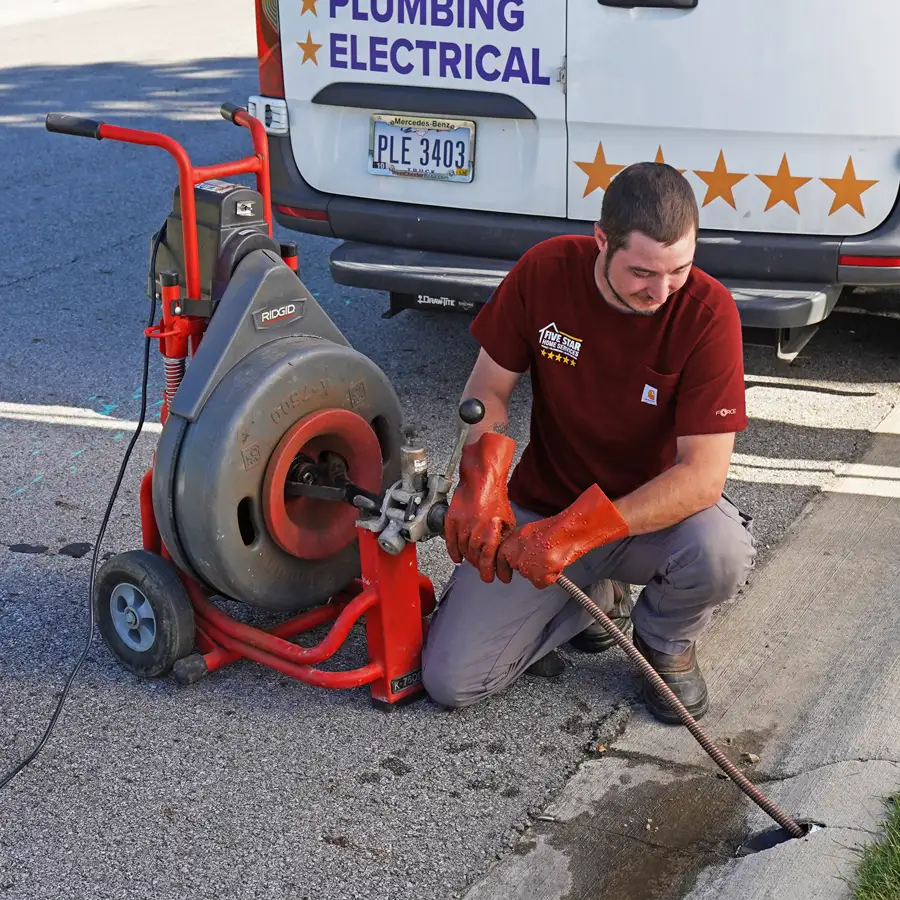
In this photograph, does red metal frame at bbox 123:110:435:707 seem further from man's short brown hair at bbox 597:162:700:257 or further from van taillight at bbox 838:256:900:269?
van taillight at bbox 838:256:900:269

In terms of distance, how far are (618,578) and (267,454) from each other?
928mm

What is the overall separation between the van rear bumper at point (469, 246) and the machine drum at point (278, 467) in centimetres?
124

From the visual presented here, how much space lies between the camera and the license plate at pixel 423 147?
4465 millimetres

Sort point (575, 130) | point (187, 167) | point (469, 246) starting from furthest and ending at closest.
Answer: point (469, 246) → point (575, 130) → point (187, 167)

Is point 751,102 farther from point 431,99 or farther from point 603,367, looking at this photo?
point 603,367

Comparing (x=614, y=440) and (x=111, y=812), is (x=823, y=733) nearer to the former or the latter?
(x=614, y=440)

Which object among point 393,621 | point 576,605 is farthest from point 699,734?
point 393,621

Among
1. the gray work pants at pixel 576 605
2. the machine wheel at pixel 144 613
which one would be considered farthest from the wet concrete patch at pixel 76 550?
the gray work pants at pixel 576 605

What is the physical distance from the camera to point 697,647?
344cm

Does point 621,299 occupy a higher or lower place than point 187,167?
lower

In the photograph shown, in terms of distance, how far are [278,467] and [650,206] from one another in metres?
1.06

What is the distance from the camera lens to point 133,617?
3266mm

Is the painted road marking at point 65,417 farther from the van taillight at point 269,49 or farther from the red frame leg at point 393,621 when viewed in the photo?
the red frame leg at point 393,621

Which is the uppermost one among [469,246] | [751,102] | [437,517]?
[751,102]
